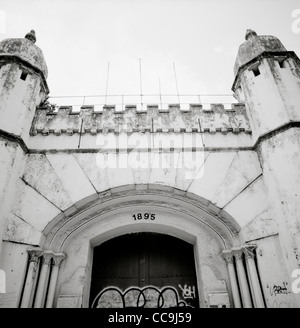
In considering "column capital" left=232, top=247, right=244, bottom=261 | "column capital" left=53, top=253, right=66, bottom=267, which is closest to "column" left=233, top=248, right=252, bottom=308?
"column capital" left=232, top=247, right=244, bottom=261

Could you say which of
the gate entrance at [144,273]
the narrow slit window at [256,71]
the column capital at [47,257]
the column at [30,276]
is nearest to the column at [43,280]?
the column capital at [47,257]

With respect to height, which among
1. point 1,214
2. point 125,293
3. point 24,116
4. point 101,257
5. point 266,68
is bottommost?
point 125,293

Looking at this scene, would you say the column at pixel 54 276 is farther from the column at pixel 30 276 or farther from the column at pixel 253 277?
the column at pixel 253 277

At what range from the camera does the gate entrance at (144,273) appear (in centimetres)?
514

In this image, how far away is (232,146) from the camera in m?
5.82

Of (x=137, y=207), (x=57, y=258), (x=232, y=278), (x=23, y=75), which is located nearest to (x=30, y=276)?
(x=57, y=258)

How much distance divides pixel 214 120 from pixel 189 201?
74.6 inches

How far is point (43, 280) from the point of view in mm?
4762

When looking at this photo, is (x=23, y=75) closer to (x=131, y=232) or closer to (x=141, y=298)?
(x=131, y=232)

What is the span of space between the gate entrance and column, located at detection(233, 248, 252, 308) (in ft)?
2.91

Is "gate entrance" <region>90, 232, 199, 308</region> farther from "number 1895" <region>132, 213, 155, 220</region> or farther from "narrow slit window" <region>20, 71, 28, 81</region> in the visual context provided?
"narrow slit window" <region>20, 71, 28, 81</region>

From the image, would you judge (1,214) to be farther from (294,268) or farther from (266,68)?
(266,68)
